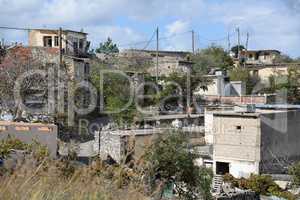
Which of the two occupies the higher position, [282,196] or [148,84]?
[148,84]

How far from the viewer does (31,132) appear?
20359 millimetres

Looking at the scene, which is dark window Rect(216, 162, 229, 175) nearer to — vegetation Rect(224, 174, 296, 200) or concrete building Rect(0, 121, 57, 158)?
vegetation Rect(224, 174, 296, 200)

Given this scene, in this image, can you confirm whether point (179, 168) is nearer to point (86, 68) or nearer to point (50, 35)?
point (86, 68)

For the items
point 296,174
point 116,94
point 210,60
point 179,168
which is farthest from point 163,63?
point 179,168

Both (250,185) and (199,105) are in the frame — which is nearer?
(250,185)

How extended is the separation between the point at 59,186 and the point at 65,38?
36.9 meters

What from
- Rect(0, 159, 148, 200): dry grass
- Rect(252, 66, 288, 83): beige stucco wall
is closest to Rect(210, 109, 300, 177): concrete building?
Rect(0, 159, 148, 200): dry grass

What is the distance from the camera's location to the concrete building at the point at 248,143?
77.0 ft

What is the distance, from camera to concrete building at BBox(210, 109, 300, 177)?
23.5 metres

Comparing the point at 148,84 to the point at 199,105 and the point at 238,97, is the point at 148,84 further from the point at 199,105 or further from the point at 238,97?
the point at 238,97

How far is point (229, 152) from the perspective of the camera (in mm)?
24047

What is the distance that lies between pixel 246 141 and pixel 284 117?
3.03 meters

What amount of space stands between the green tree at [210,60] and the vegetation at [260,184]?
1055 inches

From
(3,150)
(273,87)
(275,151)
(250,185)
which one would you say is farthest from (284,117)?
(273,87)
